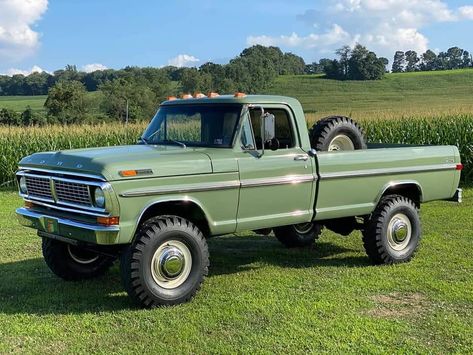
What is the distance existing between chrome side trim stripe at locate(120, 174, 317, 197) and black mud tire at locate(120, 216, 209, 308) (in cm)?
32

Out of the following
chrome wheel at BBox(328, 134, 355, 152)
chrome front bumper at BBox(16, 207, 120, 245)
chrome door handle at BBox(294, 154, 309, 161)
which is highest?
chrome wheel at BBox(328, 134, 355, 152)

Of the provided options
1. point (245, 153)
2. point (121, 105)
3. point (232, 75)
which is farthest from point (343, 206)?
point (121, 105)

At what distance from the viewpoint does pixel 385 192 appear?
7.54 metres

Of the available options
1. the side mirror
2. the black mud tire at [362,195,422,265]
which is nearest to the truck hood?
the side mirror

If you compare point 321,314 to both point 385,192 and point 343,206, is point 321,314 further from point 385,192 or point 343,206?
point 385,192

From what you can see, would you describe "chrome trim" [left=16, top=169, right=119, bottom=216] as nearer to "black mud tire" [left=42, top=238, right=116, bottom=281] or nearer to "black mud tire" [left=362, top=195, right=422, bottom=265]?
"black mud tire" [left=42, top=238, right=116, bottom=281]

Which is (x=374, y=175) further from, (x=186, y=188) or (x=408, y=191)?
(x=186, y=188)

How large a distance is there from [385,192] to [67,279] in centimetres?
414

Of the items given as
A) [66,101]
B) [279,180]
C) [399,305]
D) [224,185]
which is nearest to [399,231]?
[399,305]

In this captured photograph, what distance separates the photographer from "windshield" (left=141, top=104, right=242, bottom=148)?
6.37m

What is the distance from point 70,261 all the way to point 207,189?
6.97ft

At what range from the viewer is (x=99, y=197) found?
5.31 metres

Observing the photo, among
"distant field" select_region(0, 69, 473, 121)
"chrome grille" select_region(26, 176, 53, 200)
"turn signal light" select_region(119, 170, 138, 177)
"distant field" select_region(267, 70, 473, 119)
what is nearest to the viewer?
"turn signal light" select_region(119, 170, 138, 177)

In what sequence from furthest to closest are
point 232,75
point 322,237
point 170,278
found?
point 232,75 < point 322,237 < point 170,278
